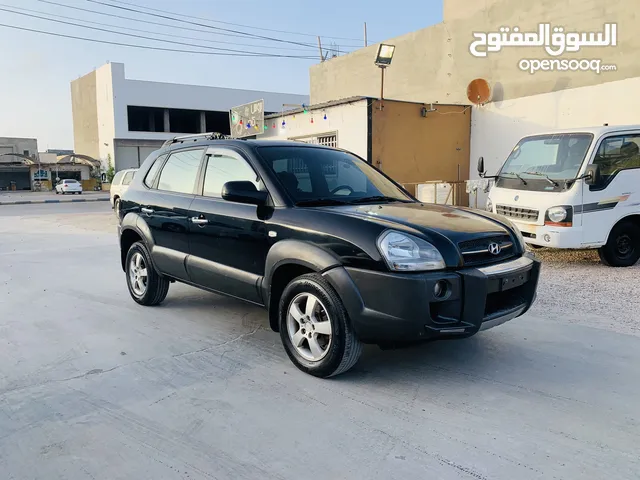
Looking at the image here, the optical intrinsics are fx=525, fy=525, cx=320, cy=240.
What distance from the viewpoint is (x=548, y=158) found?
7.96m

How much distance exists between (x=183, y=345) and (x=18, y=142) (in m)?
58.6

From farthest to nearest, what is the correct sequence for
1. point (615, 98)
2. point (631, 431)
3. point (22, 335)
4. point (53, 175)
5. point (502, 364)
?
point (53, 175), point (615, 98), point (22, 335), point (502, 364), point (631, 431)

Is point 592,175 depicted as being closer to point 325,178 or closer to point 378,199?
point 378,199

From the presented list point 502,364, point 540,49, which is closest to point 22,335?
point 502,364

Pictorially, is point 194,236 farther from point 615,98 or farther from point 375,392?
point 615,98

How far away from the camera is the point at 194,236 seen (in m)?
4.84

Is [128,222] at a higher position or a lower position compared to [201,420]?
higher

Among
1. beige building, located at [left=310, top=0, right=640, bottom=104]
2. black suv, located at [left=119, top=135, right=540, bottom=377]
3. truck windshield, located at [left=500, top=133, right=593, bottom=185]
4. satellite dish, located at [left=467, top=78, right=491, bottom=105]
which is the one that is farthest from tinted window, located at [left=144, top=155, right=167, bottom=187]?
beige building, located at [left=310, top=0, right=640, bottom=104]

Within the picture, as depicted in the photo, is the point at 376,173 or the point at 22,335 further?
the point at 376,173

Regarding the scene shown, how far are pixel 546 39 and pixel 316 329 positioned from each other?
44.9ft

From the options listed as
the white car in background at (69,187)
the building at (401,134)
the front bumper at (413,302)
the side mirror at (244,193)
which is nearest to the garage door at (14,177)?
the white car in background at (69,187)

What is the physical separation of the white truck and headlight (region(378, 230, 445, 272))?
4514 mm

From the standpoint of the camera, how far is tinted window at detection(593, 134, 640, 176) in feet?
24.6

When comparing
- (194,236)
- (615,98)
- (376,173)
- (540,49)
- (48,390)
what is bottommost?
(48,390)
